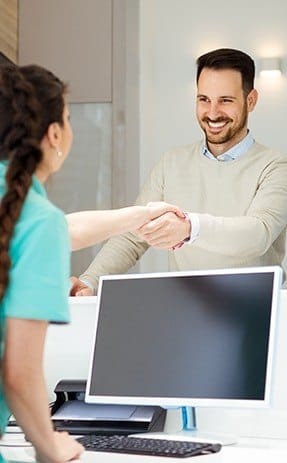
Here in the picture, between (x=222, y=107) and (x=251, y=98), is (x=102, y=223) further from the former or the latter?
(x=251, y=98)

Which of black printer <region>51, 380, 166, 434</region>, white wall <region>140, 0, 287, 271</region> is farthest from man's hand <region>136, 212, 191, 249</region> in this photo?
white wall <region>140, 0, 287, 271</region>

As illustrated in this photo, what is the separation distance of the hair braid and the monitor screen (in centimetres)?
91

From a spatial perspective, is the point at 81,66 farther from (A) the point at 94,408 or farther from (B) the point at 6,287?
(B) the point at 6,287

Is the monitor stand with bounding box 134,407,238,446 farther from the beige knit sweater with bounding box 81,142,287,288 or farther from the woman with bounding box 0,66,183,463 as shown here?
the woman with bounding box 0,66,183,463

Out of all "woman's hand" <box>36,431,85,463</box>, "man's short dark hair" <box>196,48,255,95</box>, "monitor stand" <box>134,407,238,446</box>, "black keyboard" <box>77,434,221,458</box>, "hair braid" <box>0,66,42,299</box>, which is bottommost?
"monitor stand" <box>134,407,238,446</box>

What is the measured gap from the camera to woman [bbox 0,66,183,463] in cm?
122

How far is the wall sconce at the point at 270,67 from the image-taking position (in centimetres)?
477

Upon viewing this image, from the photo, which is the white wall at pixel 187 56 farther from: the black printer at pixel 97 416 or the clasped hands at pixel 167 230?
the black printer at pixel 97 416

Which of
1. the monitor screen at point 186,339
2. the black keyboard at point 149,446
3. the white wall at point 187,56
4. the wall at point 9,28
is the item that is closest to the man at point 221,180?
the monitor screen at point 186,339

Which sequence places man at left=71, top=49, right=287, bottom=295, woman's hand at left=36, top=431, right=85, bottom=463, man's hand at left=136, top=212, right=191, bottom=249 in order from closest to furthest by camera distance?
woman's hand at left=36, top=431, right=85, bottom=463
man's hand at left=136, top=212, right=191, bottom=249
man at left=71, top=49, right=287, bottom=295

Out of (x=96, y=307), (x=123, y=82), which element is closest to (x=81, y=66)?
(x=123, y=82)

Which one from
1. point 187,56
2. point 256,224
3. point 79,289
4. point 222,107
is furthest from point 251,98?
point 187,56

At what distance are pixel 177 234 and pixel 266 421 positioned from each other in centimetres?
66

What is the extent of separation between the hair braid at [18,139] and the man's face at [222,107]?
196 cm
